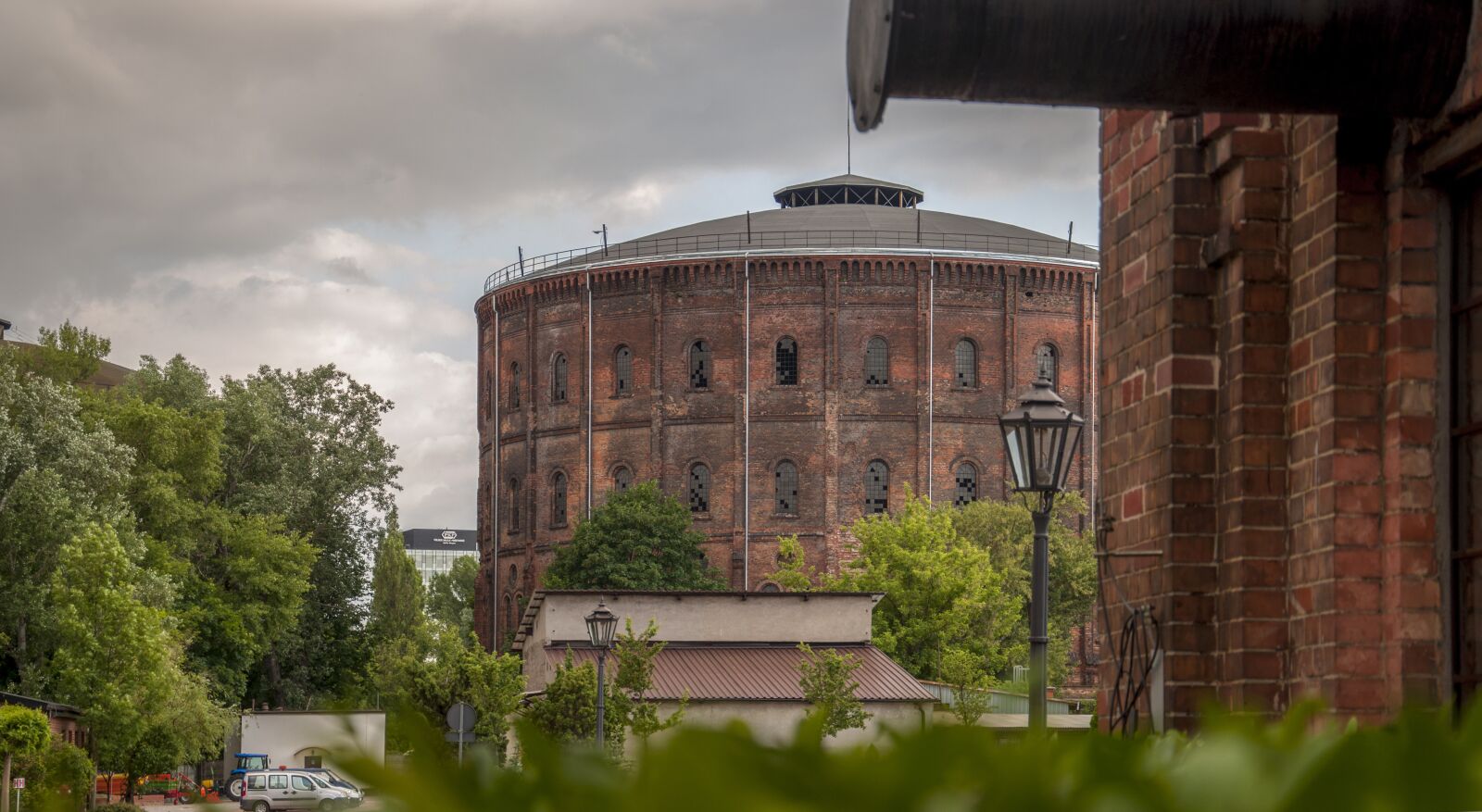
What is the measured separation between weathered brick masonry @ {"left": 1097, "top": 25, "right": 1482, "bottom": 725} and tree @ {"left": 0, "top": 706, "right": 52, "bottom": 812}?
31.5 meters

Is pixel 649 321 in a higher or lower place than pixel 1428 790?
higher

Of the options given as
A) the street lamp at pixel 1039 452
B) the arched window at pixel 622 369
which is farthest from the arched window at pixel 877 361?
the street lamp at pixel 1039 452

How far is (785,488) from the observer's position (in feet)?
198

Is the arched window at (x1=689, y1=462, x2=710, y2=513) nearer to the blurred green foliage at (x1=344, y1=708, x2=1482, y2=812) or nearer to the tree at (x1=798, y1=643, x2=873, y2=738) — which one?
the tree at (x1=798, y1=643, x2=873, y2=738)

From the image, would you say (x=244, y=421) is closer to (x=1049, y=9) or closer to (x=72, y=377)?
(x=72, y=377)

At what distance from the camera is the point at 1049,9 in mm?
3553

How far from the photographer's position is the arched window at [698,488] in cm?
6100

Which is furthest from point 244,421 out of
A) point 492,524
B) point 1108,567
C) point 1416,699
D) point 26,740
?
point 1416,699

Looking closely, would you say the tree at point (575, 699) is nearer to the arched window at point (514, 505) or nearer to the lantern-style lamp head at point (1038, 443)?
the lantern-style lamp head at point (1038, 443)

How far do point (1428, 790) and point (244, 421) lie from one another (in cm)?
6137

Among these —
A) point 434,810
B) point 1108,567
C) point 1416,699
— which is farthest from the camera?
point 1108,567

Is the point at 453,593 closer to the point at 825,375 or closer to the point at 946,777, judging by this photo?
the point at 825,375

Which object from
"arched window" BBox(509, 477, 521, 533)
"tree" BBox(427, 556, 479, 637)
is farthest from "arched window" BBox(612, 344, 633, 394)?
"tree" BBox(427, 556, 479, 637)

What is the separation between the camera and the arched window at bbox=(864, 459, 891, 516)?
197ft
